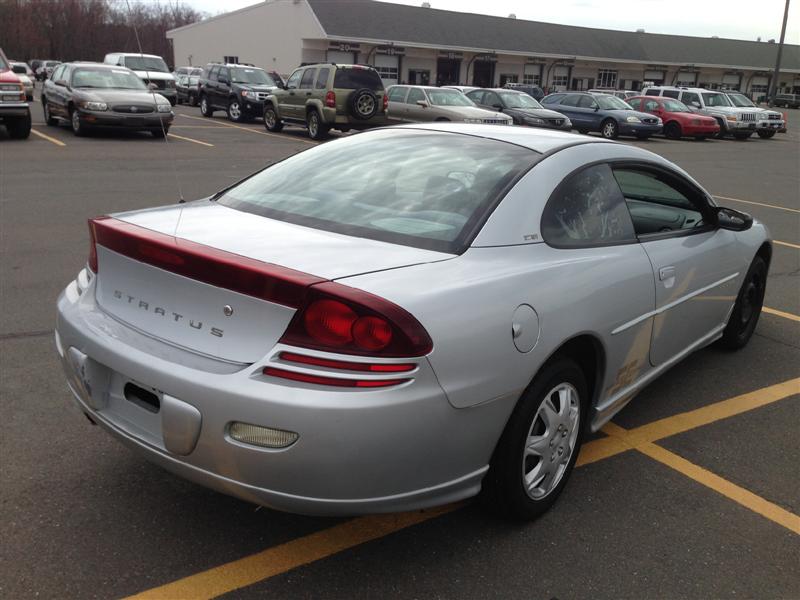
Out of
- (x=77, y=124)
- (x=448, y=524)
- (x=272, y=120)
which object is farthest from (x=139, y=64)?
(x=448, y=524)

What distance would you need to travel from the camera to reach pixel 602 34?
58844 millimetres

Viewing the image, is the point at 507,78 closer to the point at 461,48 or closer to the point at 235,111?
the point at 461,48

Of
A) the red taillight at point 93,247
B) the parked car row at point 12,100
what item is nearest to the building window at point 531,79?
the parked car row at point 12,100

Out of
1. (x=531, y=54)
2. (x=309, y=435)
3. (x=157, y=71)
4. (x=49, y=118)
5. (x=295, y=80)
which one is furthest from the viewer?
(x=531, y=54)

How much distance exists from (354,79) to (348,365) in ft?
57.7

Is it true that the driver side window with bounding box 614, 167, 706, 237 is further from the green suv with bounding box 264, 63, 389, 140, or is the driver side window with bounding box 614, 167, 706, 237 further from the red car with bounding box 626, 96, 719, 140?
the red car with bounding box 626, 96, 719, 140

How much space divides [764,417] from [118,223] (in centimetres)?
358

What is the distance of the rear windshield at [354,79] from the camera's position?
18.5 meters

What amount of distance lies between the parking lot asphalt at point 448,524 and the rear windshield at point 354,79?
1490 centimetres

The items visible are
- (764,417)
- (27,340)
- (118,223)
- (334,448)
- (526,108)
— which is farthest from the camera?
(526,108)

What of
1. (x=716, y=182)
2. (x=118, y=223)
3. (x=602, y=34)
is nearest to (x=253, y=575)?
(x=118, y=223)

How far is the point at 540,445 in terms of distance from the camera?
2.84m

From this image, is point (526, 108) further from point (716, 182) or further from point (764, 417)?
point (764, 417)

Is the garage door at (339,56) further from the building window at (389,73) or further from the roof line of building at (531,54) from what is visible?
the building window at (389,73)
